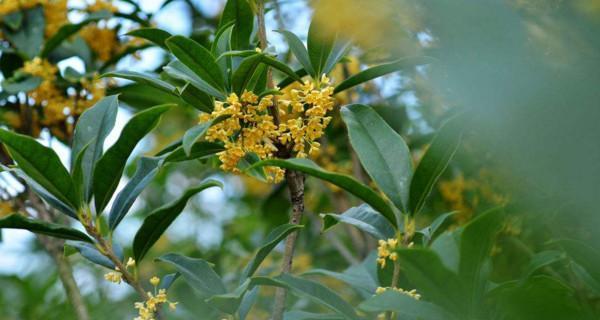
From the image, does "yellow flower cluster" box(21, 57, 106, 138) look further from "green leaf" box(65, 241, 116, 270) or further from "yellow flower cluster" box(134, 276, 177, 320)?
"yellow flower cluster" box(134, 276, 177, 320)

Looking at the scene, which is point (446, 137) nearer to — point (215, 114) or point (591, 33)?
point (215, 114)

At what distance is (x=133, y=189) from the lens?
1.21 meters

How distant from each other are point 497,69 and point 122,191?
2.59 feet

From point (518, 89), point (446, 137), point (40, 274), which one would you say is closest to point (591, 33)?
point (518, 89)

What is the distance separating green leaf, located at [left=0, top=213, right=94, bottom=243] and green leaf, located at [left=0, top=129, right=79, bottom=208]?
5cm

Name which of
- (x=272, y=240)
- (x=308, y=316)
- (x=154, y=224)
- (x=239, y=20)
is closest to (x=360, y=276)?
(x=308, y=316)

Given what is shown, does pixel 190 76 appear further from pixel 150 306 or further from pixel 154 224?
pixel 150 306

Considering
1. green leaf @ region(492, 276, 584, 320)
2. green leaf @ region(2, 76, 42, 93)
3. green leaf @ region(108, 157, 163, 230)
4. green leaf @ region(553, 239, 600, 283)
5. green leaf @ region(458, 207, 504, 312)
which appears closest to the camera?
green leaf @ region(492, 276, 584, 320)

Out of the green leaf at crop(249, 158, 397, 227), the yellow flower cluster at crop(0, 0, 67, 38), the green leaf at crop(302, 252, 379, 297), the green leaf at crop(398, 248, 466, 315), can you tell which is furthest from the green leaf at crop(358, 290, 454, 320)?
the yellow flower cluster at crop(0, 0, 67, 38)

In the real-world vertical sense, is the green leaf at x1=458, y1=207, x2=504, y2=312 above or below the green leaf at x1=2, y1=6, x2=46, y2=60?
above

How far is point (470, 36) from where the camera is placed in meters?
0.56

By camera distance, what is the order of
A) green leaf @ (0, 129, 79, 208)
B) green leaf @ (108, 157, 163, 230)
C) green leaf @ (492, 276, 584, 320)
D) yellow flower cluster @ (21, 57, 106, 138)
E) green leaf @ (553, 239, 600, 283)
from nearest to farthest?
1. green leaf @ (492, 276, 584, 320)
2. green leaf @ (553, 239, 600, 283)
3. green leaf @ (0, 129, 79, 208)
4. green leaf @ (108, 157, 163, 230)
5. yellow flower cluster @ (21, 57, 106, 138)

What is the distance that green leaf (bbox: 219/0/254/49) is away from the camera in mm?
1282

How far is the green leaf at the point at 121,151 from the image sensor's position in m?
1.13
